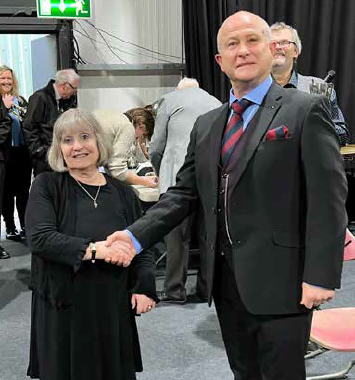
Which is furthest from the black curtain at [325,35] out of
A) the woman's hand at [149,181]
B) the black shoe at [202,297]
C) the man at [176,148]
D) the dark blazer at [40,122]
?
the black shoe at [202,297]

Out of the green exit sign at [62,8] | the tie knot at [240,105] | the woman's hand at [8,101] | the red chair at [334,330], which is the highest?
the green exit sign at [62,8]

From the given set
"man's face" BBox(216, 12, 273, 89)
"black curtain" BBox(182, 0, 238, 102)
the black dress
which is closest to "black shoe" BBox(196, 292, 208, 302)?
the black dress

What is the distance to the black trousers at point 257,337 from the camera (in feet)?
4.96

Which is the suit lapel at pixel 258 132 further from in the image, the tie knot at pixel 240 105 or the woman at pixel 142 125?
the woman at pixel 142 125

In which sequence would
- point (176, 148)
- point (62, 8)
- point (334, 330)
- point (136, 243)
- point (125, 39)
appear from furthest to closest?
point (125, 39), point (62, 8), point (176, 148), point (334, 330), point (136, 243)

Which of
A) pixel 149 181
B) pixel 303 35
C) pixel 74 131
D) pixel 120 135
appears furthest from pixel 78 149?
pixel 303 35

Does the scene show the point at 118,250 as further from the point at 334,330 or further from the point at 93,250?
the point at 334,330

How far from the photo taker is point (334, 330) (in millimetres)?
2168

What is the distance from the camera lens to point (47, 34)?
5973 mm

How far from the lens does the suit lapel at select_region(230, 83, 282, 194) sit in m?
1.46

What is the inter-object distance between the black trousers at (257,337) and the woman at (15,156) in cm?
358

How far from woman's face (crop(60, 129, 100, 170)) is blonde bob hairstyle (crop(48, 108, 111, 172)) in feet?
0.05

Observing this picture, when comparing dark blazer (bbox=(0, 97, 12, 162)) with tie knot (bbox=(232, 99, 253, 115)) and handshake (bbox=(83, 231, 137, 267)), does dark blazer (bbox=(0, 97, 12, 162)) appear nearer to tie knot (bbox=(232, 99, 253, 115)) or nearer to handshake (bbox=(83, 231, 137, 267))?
handshake (bbox=(83, 231, 137, 267))

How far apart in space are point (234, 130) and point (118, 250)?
551 mm
